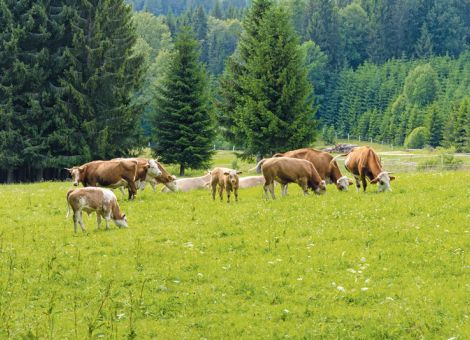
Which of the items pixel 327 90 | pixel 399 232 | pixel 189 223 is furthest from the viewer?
pixel 327 90

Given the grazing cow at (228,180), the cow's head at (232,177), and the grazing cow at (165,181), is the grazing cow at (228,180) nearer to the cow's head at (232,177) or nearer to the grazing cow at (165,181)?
the cow's head at (232,177)

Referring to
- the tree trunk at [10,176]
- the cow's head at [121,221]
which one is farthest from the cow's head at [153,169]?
the tree trunk at [10,176]

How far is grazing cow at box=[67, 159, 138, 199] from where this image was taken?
79.4 feet

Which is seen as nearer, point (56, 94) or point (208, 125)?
point (56, 94)

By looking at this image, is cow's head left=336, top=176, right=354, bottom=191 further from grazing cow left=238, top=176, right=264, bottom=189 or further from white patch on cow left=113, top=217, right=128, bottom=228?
white patch on cow left=113, top=217, right=128, bottom=228

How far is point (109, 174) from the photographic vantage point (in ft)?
79.4

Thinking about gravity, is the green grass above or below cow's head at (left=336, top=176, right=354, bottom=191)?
below

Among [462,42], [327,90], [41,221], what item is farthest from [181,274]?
[462,42]

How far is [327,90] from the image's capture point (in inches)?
6599

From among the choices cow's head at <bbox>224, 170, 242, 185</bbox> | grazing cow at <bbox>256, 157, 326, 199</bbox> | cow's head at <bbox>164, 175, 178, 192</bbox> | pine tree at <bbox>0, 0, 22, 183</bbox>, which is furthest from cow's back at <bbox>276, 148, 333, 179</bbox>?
pine tree at <bbox>0, 0, 22, 183</bbox>

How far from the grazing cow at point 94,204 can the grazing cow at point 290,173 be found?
6.43 metres

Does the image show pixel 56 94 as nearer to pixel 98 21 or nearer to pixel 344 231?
pixel 98 21

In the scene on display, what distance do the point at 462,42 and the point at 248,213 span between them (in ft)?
638

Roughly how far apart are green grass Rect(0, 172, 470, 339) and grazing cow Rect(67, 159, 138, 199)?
354 cm
